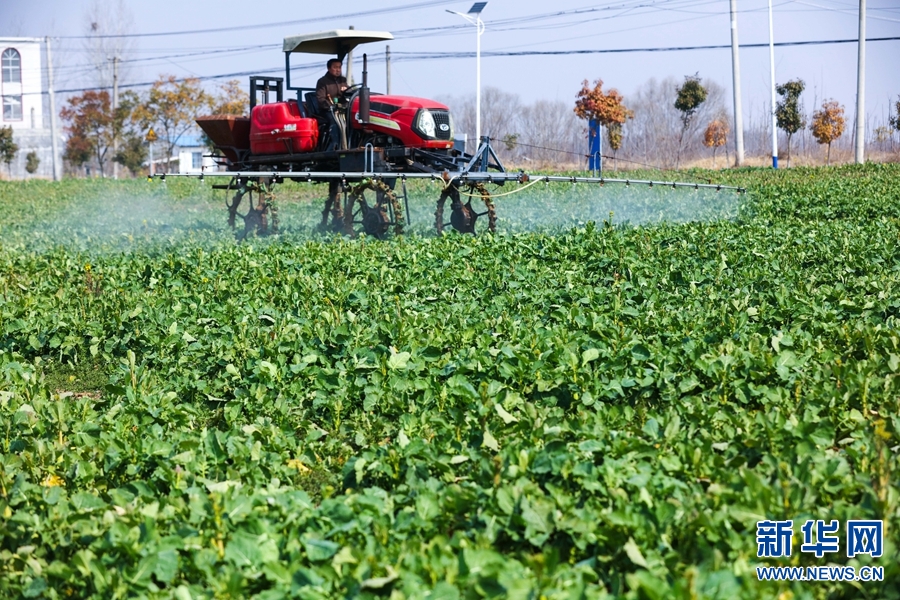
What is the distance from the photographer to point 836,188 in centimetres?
2020

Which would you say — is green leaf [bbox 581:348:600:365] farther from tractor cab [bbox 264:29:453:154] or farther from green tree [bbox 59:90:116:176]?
green tree [bbox 59:90:116:176]

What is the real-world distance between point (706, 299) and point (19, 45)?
75.5 meters

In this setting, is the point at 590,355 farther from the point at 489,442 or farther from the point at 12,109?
the point at 12,109

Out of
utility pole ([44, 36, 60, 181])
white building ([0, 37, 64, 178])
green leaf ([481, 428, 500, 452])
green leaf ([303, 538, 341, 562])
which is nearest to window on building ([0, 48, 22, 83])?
white building ([0, 37, 64, 178])

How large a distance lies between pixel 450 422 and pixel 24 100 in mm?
77713

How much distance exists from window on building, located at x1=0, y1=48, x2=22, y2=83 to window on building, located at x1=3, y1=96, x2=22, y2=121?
1.67m

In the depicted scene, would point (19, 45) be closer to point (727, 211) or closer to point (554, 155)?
point (554, 155)

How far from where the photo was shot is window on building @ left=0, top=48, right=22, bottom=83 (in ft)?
234

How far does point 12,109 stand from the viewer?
244 feet

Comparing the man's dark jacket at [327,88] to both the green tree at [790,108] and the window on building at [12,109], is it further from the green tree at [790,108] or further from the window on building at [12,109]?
the window on building at [12,109]

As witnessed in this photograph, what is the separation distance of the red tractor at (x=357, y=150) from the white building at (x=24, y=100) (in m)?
62.5

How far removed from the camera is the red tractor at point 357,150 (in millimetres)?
13250

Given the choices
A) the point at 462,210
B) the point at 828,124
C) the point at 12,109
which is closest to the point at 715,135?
the point at 828,124

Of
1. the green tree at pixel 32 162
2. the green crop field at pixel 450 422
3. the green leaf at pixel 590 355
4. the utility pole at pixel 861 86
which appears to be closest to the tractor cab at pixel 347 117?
the green crop field at pixel 450 422
